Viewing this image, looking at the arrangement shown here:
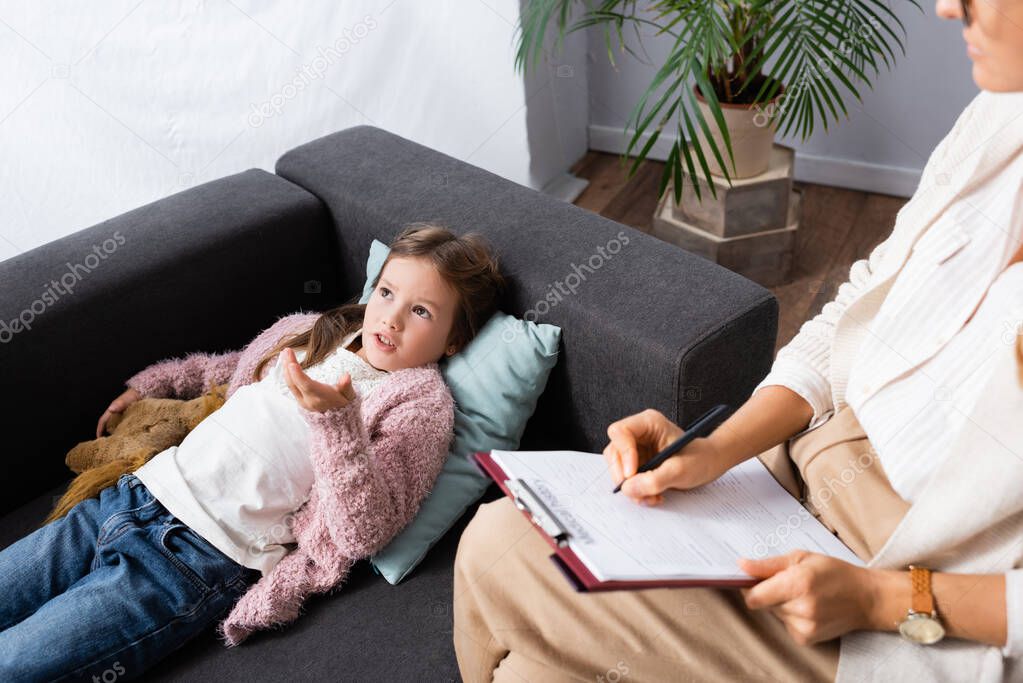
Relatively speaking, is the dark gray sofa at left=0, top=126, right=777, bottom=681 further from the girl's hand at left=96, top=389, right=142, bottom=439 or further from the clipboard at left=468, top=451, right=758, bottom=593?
the clipboard at left=468, top=451, right=758, bottom=593

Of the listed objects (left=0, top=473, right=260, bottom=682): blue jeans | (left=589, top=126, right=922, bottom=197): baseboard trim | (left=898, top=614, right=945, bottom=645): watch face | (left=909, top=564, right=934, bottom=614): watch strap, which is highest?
(left=909, top=564, right=934, bottom=614): watch strap

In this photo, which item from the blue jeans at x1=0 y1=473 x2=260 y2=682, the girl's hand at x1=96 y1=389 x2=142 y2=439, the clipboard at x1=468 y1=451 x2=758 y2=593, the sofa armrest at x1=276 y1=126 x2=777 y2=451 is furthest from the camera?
the girl's hand at x1=96 y1=389 x2=142 y2=439

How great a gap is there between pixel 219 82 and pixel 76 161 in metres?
0.42

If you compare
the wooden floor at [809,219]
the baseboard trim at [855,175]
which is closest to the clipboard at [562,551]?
the wooden floor at [809,219]

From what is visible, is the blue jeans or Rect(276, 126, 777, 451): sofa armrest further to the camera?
Rect(276, 126, 777, 451): sofa armrest

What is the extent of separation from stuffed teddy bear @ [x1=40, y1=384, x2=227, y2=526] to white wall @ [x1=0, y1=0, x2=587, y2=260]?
101 centimetres

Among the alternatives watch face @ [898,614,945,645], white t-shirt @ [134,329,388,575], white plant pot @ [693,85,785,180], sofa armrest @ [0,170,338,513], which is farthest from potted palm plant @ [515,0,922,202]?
watch face @ [898,614,945,645]

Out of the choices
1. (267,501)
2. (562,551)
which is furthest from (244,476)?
(562,551)

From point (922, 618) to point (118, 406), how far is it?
125 cm

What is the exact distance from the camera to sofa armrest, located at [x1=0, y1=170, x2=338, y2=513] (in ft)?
4.90

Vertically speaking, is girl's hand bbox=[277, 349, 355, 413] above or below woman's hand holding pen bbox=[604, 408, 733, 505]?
below

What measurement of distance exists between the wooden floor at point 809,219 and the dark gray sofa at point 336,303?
3.13 ft

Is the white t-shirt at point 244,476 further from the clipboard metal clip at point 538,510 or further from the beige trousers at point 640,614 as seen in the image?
the clipboard metal clip at point 538,510

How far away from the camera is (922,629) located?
33.6 inches
